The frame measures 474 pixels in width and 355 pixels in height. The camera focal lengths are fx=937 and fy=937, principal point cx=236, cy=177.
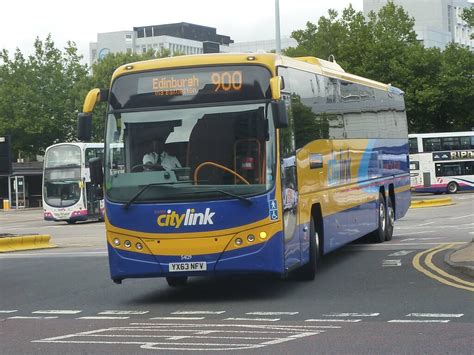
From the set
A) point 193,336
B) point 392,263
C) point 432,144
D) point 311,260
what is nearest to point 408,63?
point 432,144

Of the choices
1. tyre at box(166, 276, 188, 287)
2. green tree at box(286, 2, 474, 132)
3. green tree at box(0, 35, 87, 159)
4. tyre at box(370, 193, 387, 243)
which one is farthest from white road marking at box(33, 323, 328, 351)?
green tree at box(0, 35, 87, 159)

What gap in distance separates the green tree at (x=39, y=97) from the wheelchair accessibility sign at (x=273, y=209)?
206 ft

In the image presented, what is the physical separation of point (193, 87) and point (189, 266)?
2.42m

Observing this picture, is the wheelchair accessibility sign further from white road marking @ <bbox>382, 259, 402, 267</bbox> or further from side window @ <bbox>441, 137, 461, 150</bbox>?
side window @ <bbox>441, 137, 461, 150</bbox>

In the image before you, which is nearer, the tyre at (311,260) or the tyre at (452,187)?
the tyre at (311,260)

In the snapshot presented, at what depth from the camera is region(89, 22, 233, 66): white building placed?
160 m

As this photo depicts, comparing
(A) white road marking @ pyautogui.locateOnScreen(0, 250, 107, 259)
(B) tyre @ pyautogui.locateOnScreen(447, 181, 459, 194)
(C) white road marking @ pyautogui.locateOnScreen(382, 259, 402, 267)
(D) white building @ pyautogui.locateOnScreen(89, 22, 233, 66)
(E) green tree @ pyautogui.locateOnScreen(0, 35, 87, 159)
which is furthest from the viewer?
(D) white building @ pyautogui.locateOnScreen(89, 22, 233, 66)

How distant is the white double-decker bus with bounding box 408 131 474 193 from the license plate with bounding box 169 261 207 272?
5116cm

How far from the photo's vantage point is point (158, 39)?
522 feet

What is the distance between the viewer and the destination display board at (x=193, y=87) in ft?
41.4

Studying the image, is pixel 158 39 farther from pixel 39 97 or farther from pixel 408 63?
pixel 408 63

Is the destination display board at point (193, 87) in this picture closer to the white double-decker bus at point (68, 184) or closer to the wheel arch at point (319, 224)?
the wheel arch at point (319, 224)

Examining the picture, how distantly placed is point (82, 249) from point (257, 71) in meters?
14.0

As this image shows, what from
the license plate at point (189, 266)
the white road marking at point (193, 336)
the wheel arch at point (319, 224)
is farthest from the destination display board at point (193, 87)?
the white road marking at point (193, 336)
